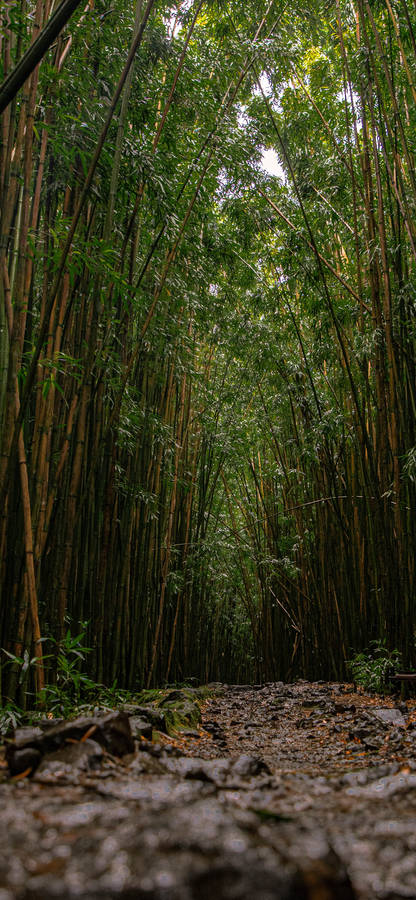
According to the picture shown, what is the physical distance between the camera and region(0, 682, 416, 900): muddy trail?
39 cm

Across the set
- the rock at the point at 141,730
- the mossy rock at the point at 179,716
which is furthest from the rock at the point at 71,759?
the mossy rock at the point at 179,716

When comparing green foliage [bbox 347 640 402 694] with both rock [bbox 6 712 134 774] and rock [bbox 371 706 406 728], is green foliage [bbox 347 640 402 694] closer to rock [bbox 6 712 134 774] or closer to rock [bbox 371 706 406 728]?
rock [bbox 371 706 406 728]

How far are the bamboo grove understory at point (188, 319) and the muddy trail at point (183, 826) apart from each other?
0.95 metres

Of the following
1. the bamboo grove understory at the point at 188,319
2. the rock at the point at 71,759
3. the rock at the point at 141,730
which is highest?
the bamboo grove understory at the point at 188,319

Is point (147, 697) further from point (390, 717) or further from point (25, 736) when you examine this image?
point (25, 736)

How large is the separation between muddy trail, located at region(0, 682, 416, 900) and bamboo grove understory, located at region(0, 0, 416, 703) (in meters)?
0.95

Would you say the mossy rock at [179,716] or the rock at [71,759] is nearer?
the rock at [71,759]

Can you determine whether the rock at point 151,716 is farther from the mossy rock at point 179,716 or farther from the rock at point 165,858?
the rock at point 165,858

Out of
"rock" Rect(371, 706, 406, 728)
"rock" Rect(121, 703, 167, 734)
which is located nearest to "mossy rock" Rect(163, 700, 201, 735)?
"rock" Rect(121, 703, 167, 734)

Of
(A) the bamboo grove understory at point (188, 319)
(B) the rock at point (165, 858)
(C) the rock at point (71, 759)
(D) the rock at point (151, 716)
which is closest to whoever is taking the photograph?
(B) the rock at point (165, 858)

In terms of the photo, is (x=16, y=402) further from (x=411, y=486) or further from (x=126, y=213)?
(x=411, y=486)

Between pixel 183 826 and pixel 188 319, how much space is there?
4548mm

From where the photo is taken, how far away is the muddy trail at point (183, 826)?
39 centimetres

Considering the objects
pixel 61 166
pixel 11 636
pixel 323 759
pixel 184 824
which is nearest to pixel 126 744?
pixel 184 824
